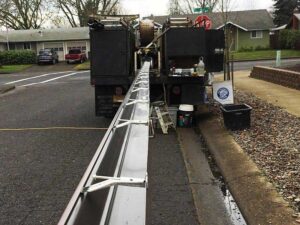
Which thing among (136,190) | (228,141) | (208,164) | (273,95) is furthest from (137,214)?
(273,95)

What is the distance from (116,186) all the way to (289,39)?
52.1 meters

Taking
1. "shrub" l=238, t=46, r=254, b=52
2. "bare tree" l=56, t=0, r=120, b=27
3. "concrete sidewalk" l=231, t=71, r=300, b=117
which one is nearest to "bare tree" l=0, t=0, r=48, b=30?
"bare tree" l=56, t=0, r=120, b=27

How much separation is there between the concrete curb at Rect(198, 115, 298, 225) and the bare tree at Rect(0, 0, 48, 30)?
221 ft

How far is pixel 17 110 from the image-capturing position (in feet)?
50.2

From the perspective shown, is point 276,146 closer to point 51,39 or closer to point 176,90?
point 176,90

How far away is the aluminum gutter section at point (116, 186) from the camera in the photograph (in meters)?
2.60

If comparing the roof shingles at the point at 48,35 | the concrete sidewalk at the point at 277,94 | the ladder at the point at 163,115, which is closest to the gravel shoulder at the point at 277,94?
the concrete sidewalk at the point at 277,94

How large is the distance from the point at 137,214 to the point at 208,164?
563cm

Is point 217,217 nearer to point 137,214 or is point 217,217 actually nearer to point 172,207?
point 172,207

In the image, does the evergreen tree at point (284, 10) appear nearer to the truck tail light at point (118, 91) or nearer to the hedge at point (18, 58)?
the hedge at point (18, 58)

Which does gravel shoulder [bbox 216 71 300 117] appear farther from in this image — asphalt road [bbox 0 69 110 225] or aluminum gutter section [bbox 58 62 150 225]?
aluminum gutter section [bbox 58 62 150 225]

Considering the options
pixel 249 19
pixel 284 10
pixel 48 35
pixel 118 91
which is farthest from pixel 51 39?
pixel 118 91

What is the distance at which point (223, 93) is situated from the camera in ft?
39.9

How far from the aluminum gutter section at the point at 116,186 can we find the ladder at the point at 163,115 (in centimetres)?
608
